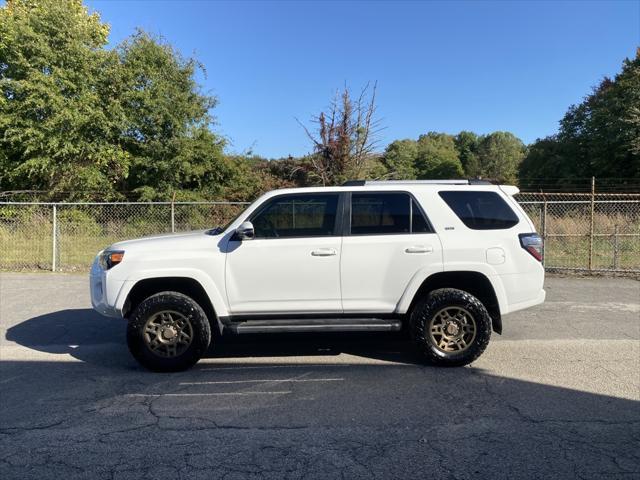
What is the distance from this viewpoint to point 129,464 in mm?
3336

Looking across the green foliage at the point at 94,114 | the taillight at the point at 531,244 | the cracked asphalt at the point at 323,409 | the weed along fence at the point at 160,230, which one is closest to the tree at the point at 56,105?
the green foliage at the point at 94,114

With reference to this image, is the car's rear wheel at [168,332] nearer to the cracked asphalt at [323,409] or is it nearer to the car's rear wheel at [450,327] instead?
the cracked asphalt at [323,409]

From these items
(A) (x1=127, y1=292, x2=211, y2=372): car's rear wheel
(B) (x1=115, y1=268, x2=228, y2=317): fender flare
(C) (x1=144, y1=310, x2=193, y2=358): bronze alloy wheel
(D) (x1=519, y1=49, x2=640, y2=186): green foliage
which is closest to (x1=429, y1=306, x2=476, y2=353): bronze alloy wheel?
(B) (x1=115, y1=268, x2=228, y2=317): fender flare

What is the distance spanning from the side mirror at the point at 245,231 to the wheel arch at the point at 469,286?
5.99 feet

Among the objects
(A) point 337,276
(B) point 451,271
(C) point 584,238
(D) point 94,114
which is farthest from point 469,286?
(D) point 94,114

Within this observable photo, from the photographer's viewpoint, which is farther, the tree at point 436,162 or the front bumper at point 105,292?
the tree at point 436,162

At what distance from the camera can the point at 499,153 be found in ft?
293

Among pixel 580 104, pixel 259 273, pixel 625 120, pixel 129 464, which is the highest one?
pixel 580 104

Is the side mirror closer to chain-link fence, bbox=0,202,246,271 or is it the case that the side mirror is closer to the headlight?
the headlight

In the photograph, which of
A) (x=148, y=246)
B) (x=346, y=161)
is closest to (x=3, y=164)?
(x=346, y=161)

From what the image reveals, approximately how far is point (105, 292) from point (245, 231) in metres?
1.61

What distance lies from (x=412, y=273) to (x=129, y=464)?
3181 mm

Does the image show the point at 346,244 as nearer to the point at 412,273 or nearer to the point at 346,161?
the point at 412,273

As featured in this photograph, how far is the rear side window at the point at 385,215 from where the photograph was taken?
17.6 ft
